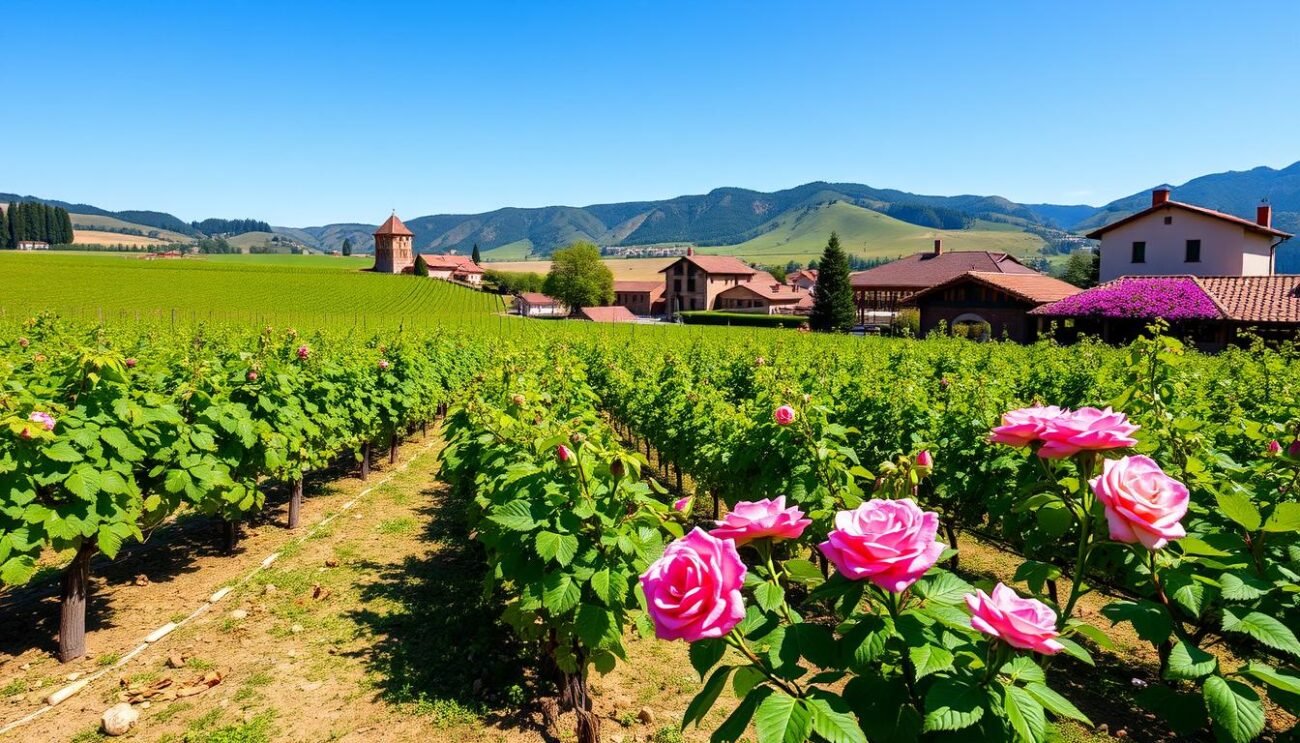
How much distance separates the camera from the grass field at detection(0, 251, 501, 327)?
40438mm

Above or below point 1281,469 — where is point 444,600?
below

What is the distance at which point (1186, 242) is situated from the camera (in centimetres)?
3506

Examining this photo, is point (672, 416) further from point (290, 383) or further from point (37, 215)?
point (37, 215)

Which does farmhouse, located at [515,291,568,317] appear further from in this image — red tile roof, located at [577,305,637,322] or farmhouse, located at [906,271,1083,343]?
farmhouse, located at [906,271,1083,343]

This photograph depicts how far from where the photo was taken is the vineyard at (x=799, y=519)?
1.55m

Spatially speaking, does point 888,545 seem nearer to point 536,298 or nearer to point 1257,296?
point 1257,296

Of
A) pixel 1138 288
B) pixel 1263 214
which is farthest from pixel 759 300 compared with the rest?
pixel 1138 288

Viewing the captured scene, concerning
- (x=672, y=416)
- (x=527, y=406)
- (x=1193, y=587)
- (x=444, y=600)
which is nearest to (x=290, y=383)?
(x=444, y=600)

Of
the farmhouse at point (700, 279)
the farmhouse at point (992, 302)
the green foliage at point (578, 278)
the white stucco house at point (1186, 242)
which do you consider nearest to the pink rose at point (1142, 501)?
the farmhouse at point (992, 302)

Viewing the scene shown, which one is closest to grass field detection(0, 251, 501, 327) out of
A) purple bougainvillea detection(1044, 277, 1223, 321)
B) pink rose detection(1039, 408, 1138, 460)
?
purple bougainvillea detection(1044, 277, 1223, 321)

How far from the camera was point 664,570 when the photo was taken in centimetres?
146

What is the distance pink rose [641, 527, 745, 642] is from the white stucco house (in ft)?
140

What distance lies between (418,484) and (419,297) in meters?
58.6

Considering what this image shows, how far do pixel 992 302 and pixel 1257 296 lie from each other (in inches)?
453
